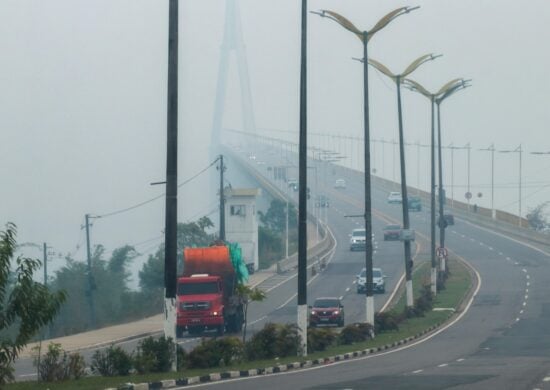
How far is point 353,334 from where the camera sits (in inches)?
1638

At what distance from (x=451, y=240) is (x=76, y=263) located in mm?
31652

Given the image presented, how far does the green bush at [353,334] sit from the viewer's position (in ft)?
135

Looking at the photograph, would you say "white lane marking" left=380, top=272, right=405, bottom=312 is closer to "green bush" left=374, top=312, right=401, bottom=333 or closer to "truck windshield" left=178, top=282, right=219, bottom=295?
"green bush" left=374, top=312, right=401, bottom=333

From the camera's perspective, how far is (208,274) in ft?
168

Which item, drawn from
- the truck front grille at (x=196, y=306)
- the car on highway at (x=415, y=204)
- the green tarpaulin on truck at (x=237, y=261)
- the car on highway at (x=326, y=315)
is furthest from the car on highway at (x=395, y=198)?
the truck front grille at (x=196, y=306)

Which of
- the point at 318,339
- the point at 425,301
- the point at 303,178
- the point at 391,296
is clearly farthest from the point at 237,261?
the point at 391,296

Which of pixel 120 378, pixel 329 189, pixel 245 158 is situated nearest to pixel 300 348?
pixel 120 378

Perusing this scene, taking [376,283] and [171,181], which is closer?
[171,181]

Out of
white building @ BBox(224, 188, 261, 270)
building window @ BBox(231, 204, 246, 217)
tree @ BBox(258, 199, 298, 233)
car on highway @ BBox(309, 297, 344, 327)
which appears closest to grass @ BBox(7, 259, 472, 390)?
car on highway @ BBox(309, 297, 344, 327)

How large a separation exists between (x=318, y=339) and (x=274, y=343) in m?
3.43

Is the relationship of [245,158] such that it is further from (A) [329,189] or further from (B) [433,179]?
(B) [433,179]

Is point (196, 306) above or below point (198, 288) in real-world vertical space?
below

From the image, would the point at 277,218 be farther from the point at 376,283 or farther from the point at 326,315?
the point at 326,315

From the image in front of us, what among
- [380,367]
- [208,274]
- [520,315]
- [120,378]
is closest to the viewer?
[120,378]
